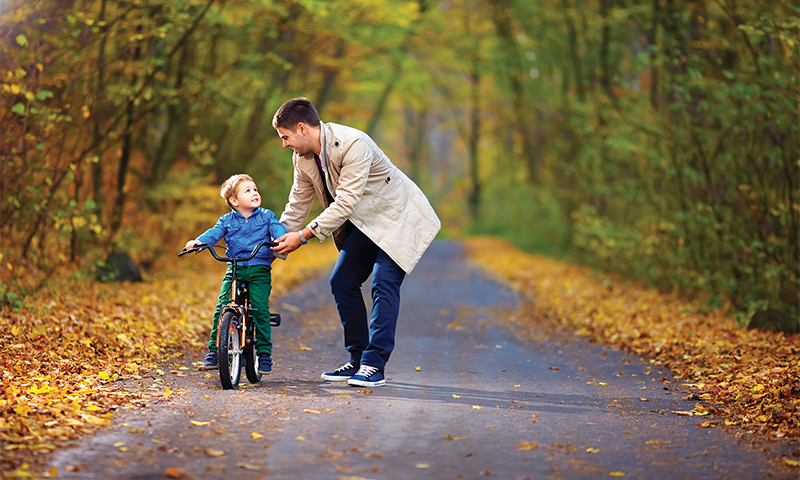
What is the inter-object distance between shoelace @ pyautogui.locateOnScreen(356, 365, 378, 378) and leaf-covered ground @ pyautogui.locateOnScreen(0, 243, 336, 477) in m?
1.38

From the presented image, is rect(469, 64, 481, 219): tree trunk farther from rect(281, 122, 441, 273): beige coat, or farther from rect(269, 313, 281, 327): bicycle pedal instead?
rect(269, 313, 281, 327): bicycle pedal

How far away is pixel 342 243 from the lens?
6266 mm

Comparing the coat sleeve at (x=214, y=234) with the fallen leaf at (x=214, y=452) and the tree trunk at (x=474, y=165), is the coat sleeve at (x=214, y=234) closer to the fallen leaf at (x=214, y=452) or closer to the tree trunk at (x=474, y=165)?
the fallen leaf at (x=214, y=452)

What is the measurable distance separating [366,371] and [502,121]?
1801 centimetres

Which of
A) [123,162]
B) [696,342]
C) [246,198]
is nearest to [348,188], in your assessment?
[246,198]

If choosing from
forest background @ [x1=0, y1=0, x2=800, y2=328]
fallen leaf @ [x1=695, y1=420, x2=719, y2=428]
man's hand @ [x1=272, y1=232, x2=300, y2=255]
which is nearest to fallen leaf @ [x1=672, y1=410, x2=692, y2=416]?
fallen leaf @ [x1=695, y1=420, x2=719, y2=428]

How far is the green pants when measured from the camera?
6.00m

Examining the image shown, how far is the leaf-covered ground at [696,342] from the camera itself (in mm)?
5316

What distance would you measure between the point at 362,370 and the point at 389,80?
21.4m

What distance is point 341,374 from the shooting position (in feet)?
20.4

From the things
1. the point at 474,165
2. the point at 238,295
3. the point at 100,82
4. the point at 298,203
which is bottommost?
the point at 238,295

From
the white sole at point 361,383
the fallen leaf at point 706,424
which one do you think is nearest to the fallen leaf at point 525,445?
the fallen leaf at point 706,424

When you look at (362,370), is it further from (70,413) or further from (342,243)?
(70,413)

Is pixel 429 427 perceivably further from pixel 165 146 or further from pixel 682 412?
pixel 165 146
